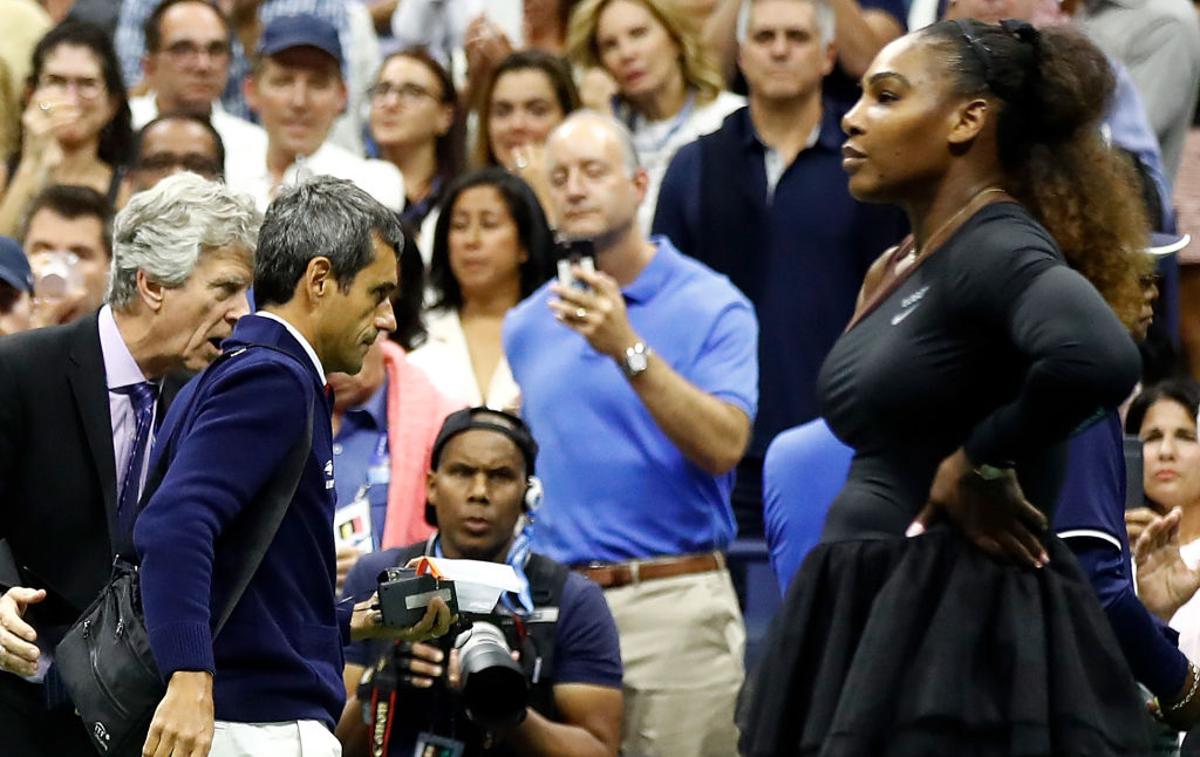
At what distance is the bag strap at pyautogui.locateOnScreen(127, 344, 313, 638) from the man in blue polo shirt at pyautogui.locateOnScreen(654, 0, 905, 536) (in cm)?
319

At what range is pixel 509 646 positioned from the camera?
536 centimetres

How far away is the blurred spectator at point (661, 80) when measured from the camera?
8.07m

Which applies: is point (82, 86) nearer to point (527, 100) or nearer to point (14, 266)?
point (527, 100)

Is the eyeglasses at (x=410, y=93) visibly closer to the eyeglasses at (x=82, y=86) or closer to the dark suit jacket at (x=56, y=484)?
the eyeglasses at (x=82, y=86)

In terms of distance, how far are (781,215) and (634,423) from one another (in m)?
1.32

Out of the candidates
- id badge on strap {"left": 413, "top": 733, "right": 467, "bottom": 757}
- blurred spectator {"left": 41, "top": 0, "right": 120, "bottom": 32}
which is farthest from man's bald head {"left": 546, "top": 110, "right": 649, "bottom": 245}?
blurred spectator {"left": 41, "top": 0, "right": 120, "bottom": 32}

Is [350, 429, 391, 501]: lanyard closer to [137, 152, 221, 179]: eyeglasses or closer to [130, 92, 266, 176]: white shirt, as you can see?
[137, 152, 221, 179]: eyeglasses

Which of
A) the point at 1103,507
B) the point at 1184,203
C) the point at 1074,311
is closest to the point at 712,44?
the point at 1184,203

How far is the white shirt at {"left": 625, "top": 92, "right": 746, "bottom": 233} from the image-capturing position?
803 centimetres

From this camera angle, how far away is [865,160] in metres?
3.85

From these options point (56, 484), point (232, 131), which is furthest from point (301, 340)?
point (232, 131)

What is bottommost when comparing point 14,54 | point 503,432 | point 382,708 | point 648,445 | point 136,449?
point 382,708

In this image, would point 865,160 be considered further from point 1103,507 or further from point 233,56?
point 233,56

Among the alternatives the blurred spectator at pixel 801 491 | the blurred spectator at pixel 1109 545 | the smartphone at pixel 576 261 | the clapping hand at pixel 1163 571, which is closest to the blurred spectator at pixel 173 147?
the smartphone at pixel 576 261
